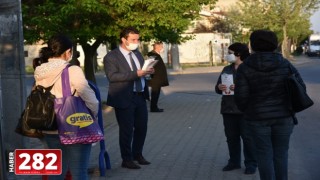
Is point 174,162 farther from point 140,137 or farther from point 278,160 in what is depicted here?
point 278,160

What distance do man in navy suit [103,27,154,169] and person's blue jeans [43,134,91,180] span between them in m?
2.50

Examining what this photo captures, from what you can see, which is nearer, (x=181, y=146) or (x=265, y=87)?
(x=265, y=87)

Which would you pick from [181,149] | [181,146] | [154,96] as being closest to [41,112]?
[181,149]

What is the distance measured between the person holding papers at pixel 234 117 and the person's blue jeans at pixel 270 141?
171cm

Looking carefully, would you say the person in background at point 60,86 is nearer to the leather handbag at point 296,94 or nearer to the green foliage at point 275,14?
the leather handbag at point 296,94

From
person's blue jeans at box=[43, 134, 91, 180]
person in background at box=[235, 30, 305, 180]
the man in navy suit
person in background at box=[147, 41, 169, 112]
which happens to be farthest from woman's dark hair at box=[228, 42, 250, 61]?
person in background at box=[147, 41, 169, 112]

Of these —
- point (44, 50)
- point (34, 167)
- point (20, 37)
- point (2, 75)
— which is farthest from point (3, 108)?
point (34, 167)

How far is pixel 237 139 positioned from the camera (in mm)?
8305

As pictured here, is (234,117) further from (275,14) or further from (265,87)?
(275,14)

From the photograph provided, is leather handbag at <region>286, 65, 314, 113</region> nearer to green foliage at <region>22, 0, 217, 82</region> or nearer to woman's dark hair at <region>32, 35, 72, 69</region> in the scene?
woman's dark hair at <region>32, 35, 72, 69</region>

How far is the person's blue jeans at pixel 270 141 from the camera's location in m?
6.13

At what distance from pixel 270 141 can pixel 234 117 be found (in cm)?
203

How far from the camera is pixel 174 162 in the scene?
8.98m

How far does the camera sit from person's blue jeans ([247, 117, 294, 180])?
20.1 feet
